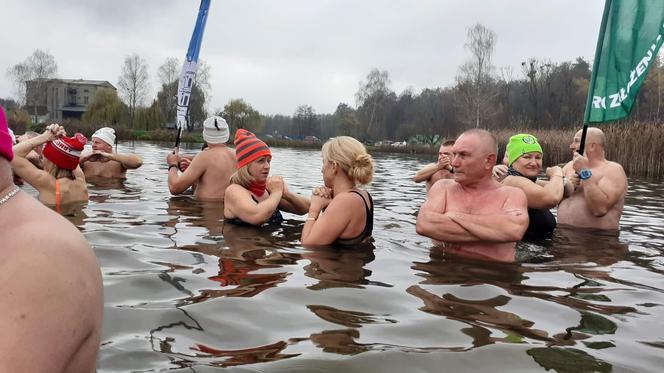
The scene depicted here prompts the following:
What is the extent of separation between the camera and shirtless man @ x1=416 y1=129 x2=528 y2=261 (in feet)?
15.4

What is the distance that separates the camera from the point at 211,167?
790 cm

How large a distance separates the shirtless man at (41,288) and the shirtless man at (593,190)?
6.14 m

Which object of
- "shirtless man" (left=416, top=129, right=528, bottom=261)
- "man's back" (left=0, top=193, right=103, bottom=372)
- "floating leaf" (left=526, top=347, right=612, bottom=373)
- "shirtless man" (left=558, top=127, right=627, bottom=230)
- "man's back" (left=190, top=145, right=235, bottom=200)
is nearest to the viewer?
"man's back" (left=0, top=193, right=103, bottom=372)

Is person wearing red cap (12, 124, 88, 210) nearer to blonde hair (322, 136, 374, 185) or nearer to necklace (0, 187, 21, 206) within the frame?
blonde hair (322, 136, 374, 185)

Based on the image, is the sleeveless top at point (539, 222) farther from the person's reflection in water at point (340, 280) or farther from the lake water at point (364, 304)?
the person's reflection in water at point (340, 280)

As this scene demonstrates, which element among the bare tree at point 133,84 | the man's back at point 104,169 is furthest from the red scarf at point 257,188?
the bare tree at point 133,84

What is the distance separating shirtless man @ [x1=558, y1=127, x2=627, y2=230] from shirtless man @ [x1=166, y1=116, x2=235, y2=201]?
4.48m

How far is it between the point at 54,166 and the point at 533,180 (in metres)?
5.51

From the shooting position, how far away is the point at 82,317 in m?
1.51

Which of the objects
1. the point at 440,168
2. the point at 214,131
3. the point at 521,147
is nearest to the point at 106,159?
the point at 214,131

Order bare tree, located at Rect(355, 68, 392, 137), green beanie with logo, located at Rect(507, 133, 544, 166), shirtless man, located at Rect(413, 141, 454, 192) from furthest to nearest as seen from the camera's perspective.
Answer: bare tree, located at Rect(355, 68, 392, 137)
shirtless man, located at Rect(413, 141, 454, 192)
green beanie with logo, located at Rect(507, 133, 544, 166)

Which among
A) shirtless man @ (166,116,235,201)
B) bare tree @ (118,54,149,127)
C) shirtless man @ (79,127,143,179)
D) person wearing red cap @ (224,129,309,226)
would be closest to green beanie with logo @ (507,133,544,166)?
person wearing red cap @ (224,129,309,226)

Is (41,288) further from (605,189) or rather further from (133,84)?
(133,84)

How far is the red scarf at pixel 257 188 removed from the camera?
6.20 meters
